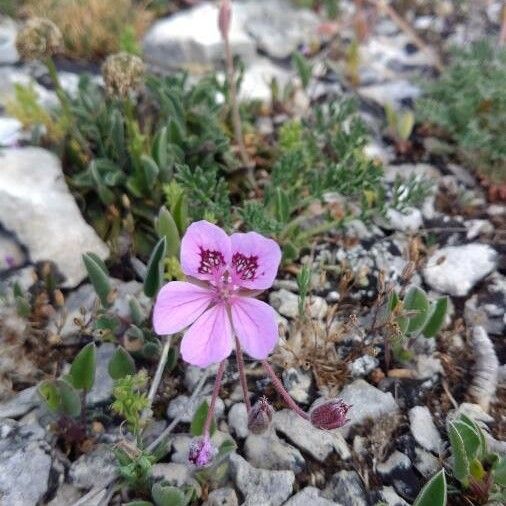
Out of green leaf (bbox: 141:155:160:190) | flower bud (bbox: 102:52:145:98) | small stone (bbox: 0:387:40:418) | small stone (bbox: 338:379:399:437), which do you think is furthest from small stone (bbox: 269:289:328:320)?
flower bud (bbox: 102:52:145:98)

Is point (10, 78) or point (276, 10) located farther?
point (276, 10)

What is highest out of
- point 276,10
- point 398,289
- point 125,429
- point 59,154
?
point 276,10

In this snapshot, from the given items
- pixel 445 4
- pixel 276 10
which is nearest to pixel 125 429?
pixel 276 10

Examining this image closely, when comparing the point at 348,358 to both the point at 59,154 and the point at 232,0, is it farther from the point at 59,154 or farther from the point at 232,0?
the point at 232,0

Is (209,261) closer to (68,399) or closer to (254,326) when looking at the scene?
(254,326)

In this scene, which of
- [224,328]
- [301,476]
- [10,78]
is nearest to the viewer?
[224,328]

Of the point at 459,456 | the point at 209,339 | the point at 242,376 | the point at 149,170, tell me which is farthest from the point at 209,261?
the point at 459,456

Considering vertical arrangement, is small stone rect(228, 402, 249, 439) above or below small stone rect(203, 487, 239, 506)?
above

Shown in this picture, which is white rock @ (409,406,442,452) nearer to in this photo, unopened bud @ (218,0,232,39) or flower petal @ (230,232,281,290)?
flower petal @ (230,232,281,290)
